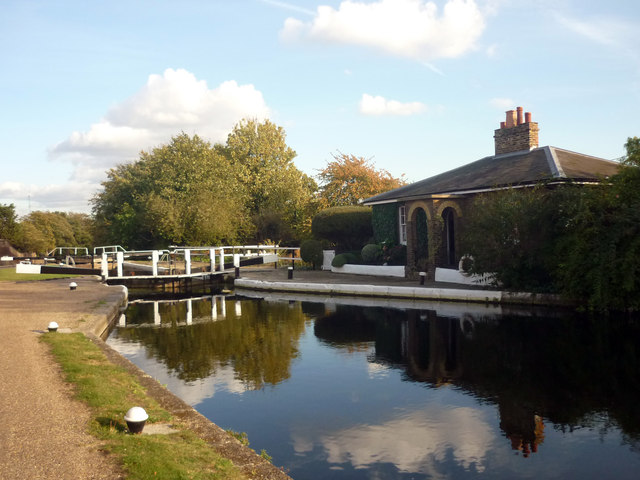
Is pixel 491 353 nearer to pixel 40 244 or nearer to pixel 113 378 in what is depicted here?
pixel 113 378

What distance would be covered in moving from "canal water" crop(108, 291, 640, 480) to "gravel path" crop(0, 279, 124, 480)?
1.91 m

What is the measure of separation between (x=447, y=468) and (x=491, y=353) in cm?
552

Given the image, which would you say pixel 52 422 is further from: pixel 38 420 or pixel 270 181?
pixel 270 181

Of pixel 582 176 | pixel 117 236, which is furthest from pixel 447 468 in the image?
pixel 117 236

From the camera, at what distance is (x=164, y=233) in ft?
130

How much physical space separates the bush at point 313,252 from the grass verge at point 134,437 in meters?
21.3

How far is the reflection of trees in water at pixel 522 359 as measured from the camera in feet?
25.2

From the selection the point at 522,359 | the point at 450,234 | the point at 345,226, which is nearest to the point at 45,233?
the point at 345,226

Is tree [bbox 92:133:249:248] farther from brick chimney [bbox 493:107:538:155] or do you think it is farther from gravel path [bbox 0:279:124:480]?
gravel path [bbox 0:279:124:480]

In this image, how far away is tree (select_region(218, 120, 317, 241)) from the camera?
44094 millimetres

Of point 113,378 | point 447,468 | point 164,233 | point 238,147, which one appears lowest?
point 447,468

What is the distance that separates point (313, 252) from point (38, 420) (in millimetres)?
24257

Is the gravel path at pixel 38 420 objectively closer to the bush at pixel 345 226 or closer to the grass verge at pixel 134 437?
the grass verge at pixel 134 437

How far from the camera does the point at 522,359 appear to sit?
10.6m
